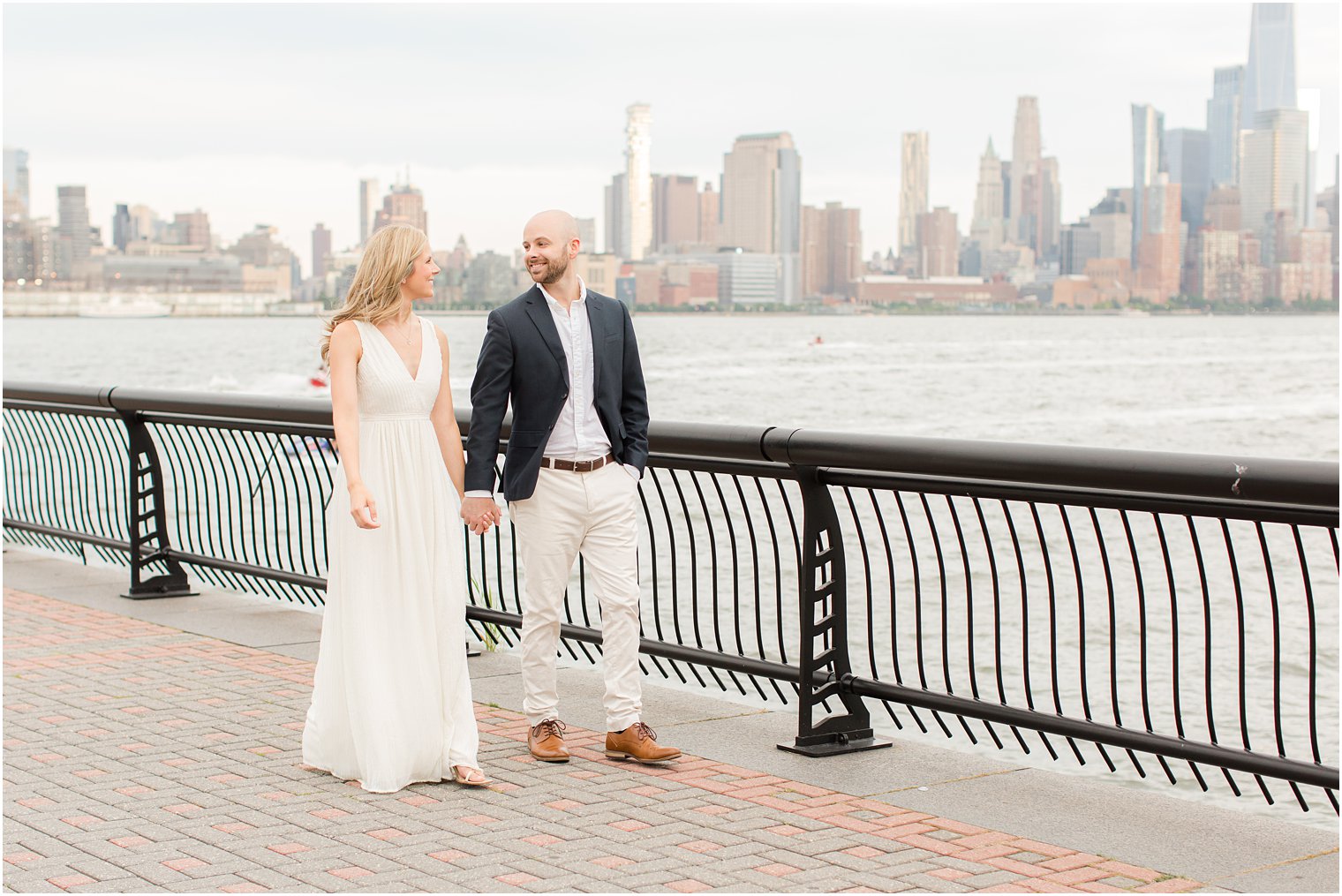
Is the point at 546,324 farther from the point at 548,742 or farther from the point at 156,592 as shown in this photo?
the point at 156,592

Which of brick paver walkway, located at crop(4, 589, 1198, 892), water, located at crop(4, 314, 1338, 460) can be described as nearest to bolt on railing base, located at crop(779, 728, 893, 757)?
brick paver walkway, located at crop(4, 589, 1198, 892)

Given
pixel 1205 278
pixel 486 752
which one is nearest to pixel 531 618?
pixel 486 752

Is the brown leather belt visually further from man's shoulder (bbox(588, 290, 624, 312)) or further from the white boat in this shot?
the white boat

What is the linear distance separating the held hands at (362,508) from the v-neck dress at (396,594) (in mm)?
162

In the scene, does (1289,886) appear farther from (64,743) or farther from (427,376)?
(64,743)

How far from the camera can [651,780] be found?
5.62 meters

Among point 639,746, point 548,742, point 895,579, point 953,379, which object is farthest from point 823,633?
point 953,379

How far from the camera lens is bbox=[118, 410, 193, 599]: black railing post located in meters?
9.81

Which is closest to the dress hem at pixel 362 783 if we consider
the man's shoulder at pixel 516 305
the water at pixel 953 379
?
the man's shoulder at pixel 516 305

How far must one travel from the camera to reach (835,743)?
6.06 metres

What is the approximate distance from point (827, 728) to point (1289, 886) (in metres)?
1.99

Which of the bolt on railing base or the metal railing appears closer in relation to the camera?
the metal railing

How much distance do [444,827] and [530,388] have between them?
1.57 meters

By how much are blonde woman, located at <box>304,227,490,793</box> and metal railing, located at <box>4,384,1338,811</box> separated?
1.04 m
